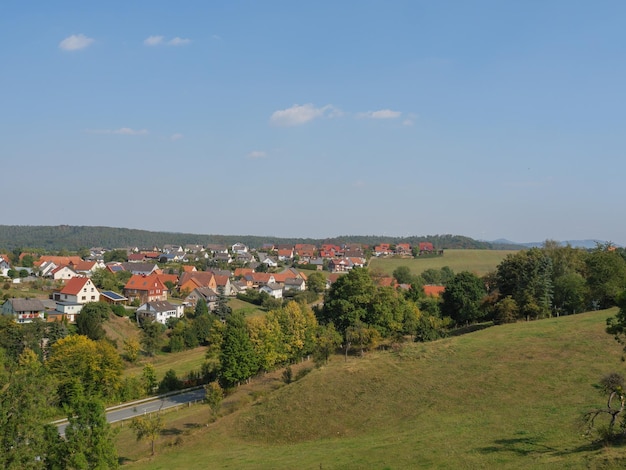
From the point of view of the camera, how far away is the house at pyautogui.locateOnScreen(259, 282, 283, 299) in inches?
4168

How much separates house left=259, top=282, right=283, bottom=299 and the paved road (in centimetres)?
5747

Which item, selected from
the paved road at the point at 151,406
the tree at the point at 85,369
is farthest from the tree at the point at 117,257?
the paved road at the point at 151,406

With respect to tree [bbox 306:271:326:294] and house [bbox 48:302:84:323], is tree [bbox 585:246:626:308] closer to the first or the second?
tree [bbox 306:271:326:294]

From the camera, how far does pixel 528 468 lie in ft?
58.6

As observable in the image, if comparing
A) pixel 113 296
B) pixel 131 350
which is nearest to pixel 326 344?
pixel 131 350

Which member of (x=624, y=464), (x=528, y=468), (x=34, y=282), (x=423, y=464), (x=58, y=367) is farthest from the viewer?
(x=34, y=282)

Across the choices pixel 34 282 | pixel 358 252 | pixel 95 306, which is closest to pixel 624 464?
pixel 95 306

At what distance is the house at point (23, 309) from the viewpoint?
2562 inches

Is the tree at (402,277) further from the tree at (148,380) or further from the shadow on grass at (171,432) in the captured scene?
the shadow on grass at (171,432)

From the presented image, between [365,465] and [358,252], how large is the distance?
171 meters

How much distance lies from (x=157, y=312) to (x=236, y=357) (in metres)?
35.0

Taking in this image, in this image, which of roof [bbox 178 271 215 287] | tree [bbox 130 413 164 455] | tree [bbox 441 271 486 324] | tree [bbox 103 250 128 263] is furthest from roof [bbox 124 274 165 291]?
tree [bbox 103 250 128 263]

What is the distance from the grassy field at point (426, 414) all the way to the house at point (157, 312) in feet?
120

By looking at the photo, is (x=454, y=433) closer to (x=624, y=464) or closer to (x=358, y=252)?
(x=624, y=464)
